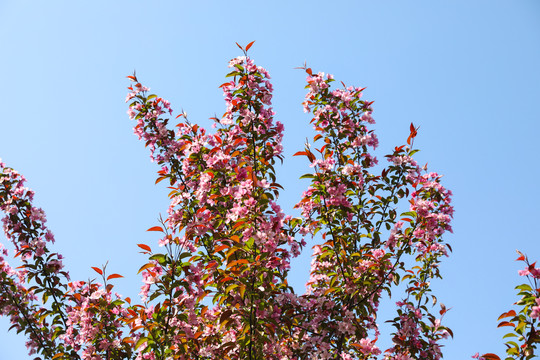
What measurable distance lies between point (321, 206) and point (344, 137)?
0.89 meters

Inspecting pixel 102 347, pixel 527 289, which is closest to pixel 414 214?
pixel 527 289

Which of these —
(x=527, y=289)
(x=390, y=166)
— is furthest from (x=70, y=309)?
(x=527, y=289)

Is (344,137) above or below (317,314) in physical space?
above

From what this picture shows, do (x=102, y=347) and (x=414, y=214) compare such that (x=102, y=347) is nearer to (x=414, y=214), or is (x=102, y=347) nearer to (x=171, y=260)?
(x=171, y=260)

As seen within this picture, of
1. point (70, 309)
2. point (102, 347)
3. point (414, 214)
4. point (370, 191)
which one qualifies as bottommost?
point (102, 347)

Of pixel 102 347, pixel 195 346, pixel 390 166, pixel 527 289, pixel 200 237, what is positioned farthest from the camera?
pixel 390 166

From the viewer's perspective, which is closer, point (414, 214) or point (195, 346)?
point (195, 346)

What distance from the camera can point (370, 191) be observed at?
14.7ft

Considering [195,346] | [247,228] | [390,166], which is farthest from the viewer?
[390,166]

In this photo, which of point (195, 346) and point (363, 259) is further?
point (363, 259)

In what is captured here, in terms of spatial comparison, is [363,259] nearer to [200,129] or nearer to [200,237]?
[200,237]

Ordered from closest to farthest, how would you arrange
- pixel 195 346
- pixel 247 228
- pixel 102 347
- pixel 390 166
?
pixel 247 228, pixel 195 346, pixel 102 347, pixel 390 166

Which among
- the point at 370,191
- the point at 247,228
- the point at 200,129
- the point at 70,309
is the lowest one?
the point at 70,309

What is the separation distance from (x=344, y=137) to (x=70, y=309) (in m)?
3.22
